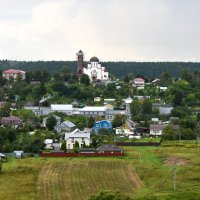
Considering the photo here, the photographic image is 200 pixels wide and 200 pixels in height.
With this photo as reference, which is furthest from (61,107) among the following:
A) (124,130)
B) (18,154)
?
(18,154)

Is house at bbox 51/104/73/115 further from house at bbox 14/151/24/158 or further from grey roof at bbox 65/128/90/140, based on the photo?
house at bbox 14/151/24/158

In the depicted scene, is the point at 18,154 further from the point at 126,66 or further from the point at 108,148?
the point at 126,66

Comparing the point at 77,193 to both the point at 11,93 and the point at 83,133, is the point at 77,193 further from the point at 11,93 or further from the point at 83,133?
the point at 11,93

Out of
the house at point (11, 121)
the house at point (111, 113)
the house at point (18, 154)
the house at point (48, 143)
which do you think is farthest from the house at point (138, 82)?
the house at point (18, 154)

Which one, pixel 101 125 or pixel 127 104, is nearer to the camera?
pixel 101 125

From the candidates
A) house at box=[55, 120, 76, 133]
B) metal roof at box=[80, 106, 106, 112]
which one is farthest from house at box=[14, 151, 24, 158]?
metal roof at box=[80, 106, 106, 112]
